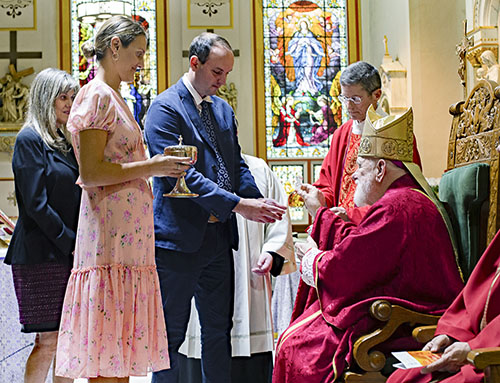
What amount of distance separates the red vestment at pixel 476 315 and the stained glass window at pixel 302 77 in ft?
26.0

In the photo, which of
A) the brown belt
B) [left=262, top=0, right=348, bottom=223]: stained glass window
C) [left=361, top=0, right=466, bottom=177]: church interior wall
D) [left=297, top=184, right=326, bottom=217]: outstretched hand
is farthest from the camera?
[left=262, top=0, right=348, bottom=223]: stained glass window

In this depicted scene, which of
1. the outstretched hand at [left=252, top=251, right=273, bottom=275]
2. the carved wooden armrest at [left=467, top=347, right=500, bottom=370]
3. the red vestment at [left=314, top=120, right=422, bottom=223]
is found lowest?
the carved wooden armrest at [left=467, top=347, right=500, bottom=370]

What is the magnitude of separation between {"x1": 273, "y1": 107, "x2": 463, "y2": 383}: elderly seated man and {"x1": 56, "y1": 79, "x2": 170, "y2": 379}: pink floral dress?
25.1 inches

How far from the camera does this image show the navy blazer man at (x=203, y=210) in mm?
3121

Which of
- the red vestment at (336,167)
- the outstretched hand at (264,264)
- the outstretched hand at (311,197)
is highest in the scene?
the red vestment at (336,167)

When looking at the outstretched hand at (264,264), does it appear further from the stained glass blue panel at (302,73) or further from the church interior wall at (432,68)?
the stained glass blue panel at (302,73)

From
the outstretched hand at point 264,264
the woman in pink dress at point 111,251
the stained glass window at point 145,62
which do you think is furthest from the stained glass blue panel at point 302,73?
the woman in pink dress at point 111,251

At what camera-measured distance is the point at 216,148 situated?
3.38m

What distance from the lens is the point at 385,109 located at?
30.5 ft

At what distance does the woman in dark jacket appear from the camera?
319 centimetres

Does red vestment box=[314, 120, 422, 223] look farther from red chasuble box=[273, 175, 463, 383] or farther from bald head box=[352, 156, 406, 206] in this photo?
red chasuble box=[273, 175, 463, 383]

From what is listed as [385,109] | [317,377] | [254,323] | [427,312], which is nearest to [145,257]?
[317,377]

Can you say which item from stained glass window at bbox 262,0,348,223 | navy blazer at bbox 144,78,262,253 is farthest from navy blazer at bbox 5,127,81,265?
stained glass window at bbox 262,0,348,223

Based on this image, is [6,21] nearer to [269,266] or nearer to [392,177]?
[269,266]
